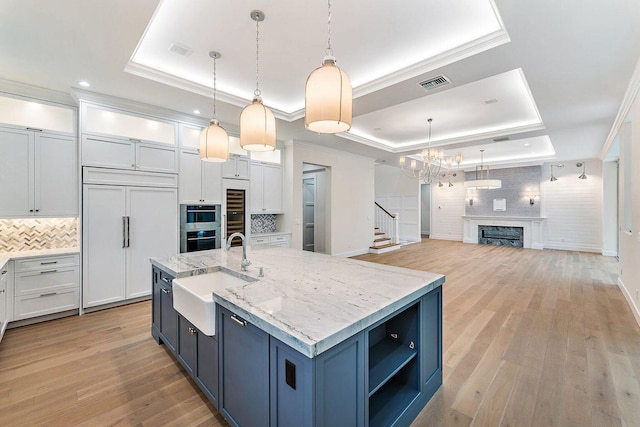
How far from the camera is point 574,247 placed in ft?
29.0

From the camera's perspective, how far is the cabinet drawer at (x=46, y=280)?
10.9 feet

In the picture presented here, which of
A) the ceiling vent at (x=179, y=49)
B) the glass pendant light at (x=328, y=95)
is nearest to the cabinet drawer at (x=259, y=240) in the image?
the ceiling vent at (x=179, y=49)

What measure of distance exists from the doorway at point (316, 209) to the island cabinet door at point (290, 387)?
19.2ft

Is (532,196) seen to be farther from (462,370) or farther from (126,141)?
(126,141)

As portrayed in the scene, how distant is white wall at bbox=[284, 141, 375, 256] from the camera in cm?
615

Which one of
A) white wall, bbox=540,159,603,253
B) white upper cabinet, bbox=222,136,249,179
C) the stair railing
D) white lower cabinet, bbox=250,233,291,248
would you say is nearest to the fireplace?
white wall, bbox=540,159,603,253

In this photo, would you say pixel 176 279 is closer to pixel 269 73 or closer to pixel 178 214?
pixel 178 214

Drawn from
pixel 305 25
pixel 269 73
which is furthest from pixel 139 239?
pixel 305 25

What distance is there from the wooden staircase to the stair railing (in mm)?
313

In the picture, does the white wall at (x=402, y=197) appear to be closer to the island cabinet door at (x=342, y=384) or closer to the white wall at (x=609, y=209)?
the white wall at (x=609, y=209)

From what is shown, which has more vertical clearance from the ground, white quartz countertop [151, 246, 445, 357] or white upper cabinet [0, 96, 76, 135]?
white upper cabinet [0, 96, 76, 135]

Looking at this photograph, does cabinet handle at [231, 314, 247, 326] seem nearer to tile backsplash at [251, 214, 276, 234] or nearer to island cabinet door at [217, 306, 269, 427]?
island cabinet door at [217, 306, 269, 427]

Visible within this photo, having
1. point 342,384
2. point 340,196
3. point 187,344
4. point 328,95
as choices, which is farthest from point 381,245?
point 342,384

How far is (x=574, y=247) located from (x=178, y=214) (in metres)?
11.4
